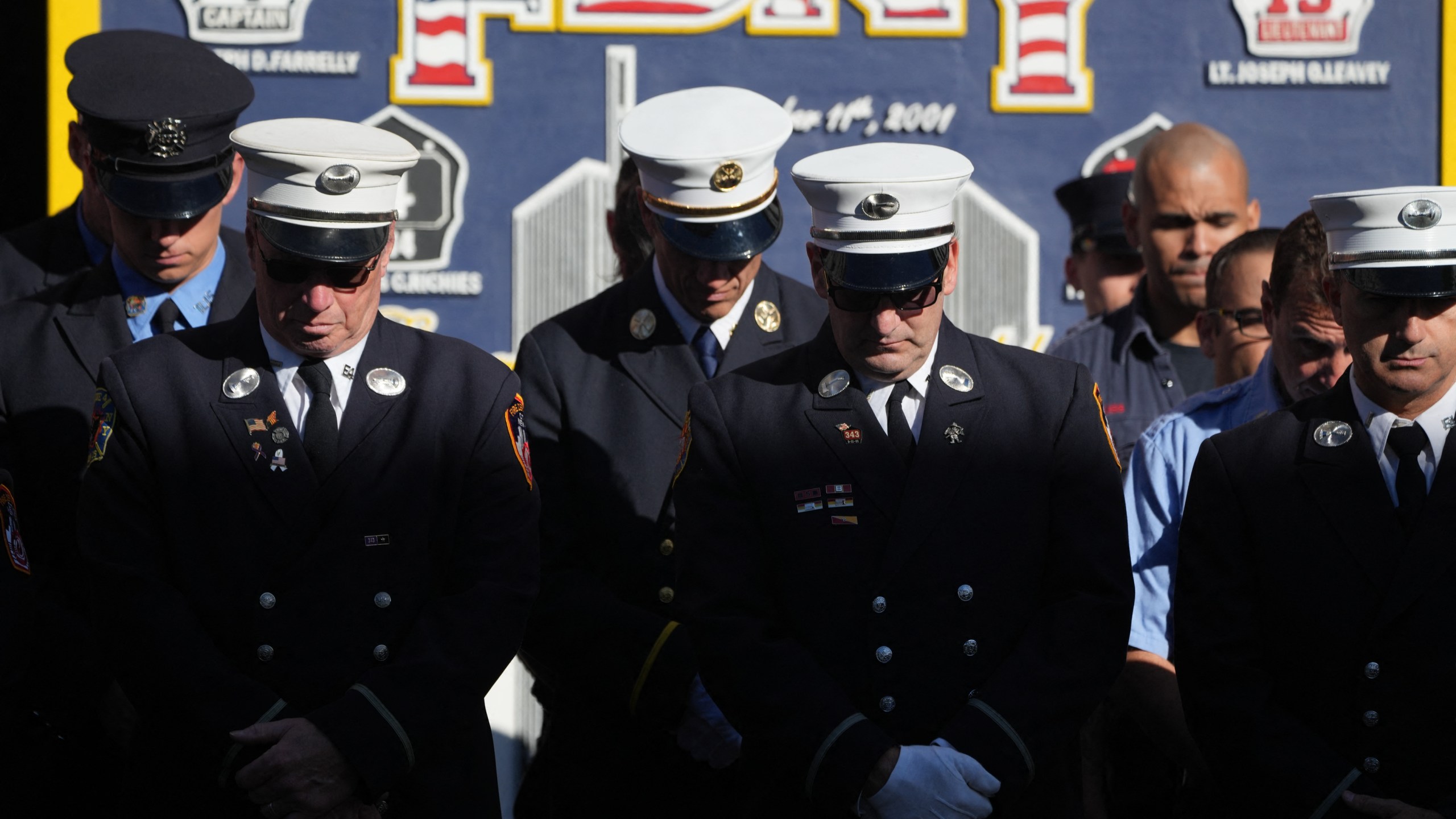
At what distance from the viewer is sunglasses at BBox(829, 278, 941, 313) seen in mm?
2949

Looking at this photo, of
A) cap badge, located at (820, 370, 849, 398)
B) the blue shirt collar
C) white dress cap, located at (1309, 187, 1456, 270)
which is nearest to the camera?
white dress cap, located at (1309, 187, 1456, 270)

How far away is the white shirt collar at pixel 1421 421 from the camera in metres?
2.90

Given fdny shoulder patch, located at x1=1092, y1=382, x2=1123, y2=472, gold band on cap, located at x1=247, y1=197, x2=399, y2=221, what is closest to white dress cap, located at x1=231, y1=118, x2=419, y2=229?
gold band on cap, located at x1=247, y1=197, x2=399, y2=221

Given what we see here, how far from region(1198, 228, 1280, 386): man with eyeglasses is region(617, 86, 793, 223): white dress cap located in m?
1.38

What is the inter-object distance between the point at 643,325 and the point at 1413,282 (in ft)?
5.47

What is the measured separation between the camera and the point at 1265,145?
6.71 m

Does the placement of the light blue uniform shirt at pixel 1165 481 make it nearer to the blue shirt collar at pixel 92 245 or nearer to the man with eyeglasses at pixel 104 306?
the man with eyeglasses at pixel 104 306

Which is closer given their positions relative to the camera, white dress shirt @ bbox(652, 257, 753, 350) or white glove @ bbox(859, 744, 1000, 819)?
white glove @ bbox(859, 744, 1000, 819)

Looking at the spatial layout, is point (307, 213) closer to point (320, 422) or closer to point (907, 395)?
point (320, 422)

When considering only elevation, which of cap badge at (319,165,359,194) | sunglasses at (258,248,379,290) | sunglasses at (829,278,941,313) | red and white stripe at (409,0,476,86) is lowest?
sunglasses at (829,278,941,313)

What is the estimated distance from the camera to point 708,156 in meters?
3.56

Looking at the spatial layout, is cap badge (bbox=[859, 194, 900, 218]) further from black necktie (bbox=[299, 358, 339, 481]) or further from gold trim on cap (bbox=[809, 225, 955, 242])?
black necktie (bbox=[299, 358, 339, 481])

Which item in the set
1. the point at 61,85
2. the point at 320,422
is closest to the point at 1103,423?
the point at 320,422

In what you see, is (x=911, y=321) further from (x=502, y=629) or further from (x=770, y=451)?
(x=502, y=629)
